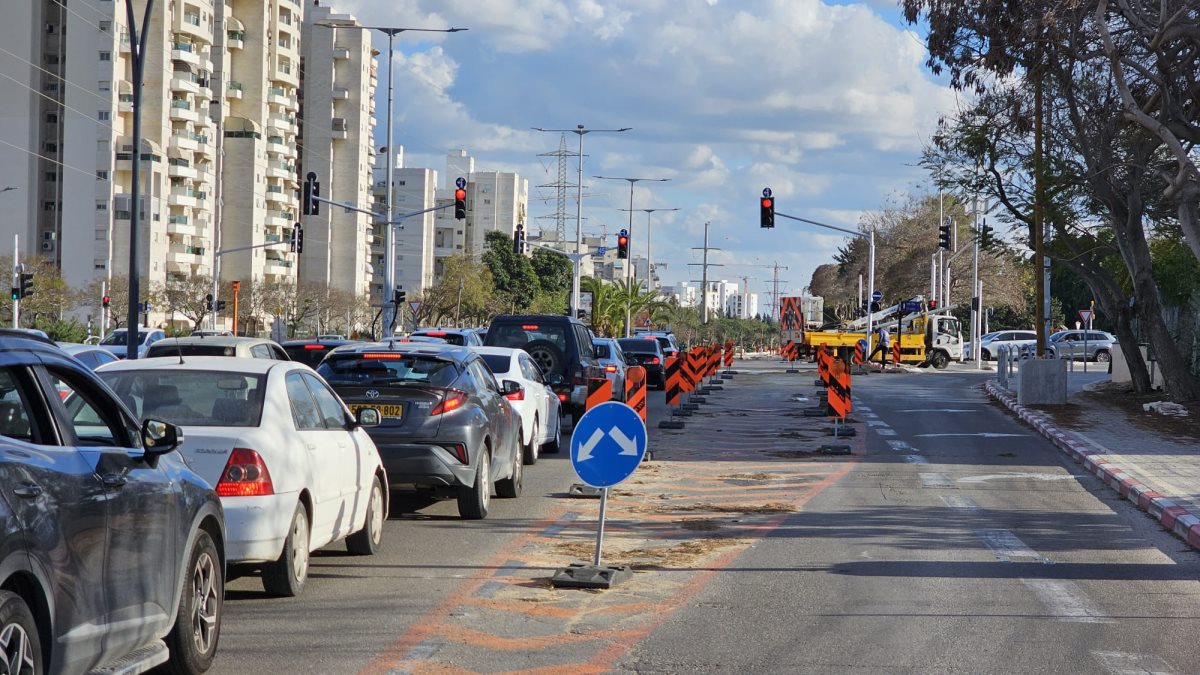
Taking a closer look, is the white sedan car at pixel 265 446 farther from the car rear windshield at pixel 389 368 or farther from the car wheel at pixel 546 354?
the car wheel at pixel 546 354

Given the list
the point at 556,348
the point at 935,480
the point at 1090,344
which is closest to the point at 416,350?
the point at 935,480

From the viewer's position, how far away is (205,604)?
6.99m

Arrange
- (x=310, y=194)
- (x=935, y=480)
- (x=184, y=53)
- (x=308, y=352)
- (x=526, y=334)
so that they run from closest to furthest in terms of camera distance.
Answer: (x=935, y=480)
(x=526, y=334)
(x=308, y=352)
(x=310, y=194)
(x=184, y=53)

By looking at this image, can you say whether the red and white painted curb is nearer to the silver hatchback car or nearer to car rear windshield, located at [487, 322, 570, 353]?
car rear windshield, located at [487, 322, 570, 353]

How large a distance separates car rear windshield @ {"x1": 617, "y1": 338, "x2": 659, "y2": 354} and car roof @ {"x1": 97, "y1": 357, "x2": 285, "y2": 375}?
34.4 m

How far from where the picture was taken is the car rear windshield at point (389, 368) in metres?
13.3

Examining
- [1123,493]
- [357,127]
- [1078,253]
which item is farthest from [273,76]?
[1123,493]

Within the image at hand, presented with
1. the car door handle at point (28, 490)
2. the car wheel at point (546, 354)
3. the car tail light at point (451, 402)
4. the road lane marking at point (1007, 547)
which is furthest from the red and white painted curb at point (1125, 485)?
the car door handle at point (28, 490)

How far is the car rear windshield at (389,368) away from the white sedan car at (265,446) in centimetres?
281

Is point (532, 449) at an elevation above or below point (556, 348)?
below

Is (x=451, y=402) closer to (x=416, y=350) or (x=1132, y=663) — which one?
(x=416, y=350)

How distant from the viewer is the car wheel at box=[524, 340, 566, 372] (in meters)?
22.6

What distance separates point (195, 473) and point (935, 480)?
38.6 ft

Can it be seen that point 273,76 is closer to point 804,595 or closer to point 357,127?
point 357,127
